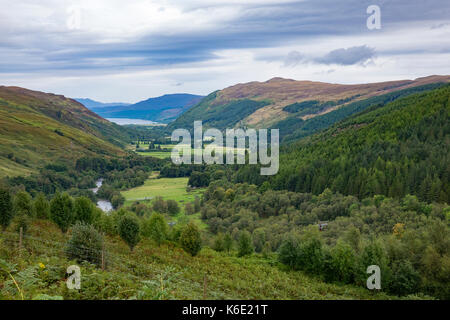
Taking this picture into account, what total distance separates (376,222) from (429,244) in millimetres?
31161

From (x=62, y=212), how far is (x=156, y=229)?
595 inches

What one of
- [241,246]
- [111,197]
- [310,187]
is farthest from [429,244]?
[111,197]

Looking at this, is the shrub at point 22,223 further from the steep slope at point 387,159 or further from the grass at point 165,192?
the steep slope at point 387,159

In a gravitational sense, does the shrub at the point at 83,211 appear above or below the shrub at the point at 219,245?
above

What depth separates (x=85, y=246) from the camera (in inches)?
1177

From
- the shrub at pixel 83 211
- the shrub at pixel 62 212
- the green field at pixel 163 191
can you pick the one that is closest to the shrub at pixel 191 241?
the shrub at pixel 83 211

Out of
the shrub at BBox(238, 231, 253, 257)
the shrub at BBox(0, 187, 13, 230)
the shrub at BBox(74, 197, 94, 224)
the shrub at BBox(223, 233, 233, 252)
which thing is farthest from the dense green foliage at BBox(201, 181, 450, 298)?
the shrub at BBox(0, 187, 13, 230)

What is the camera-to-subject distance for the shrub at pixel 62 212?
49.0 meters

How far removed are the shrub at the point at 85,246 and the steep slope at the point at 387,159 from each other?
290 ft

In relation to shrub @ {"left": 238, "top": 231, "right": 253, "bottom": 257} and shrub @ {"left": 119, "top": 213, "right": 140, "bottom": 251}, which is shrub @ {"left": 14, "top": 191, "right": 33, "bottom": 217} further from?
shrub @ {"left": 238, "top": 231, "right": 253, "bottom": 257}

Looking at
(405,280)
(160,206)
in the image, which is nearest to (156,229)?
(405,280)
